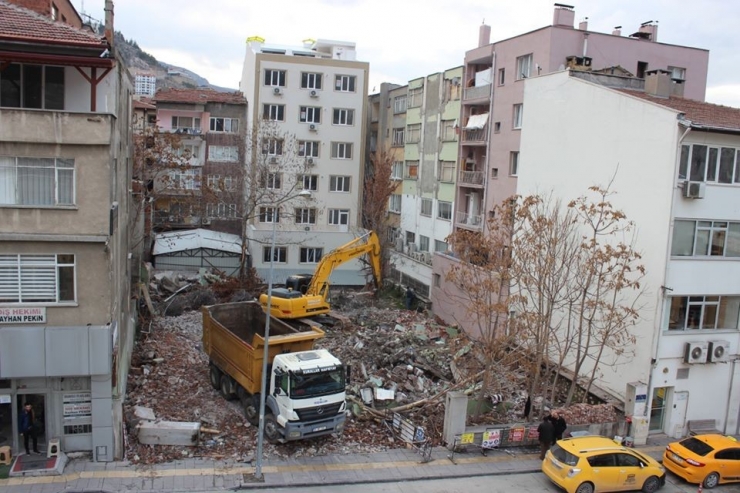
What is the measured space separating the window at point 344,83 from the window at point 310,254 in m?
12.1

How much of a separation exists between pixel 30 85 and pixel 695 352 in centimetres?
2335

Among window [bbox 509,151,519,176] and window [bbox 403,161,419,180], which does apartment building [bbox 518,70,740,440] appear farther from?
window [bbox 403,161,419,180]

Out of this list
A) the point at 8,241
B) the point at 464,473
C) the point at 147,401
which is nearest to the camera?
the point at 8,241

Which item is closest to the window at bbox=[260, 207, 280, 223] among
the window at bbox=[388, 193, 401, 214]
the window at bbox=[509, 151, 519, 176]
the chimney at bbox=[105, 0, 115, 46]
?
the window at bbox=[388, 193, 401, 214]

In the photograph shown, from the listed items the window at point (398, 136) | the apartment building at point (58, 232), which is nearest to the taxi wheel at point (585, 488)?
the apartment building at point (58, 232)

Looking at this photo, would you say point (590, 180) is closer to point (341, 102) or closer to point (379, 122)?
point (341, 102)

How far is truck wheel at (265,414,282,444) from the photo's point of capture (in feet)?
63.3

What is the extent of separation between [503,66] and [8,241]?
2952cm

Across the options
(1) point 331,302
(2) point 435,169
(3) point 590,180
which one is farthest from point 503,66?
(1) point 331,302

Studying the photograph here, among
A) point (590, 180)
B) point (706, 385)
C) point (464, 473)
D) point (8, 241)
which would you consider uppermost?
point (590, 180)

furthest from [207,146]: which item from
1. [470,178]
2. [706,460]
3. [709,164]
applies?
[706,460]

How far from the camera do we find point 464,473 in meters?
19.2

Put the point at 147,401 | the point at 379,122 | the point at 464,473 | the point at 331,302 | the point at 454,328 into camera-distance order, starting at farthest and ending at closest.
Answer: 1. the point at 379,122
2. the point at 331,302
3. the point at 454,328
4. the point at 147,401
5. the point at 464,473

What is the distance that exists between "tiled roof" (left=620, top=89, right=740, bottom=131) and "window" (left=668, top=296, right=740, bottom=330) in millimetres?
6184
